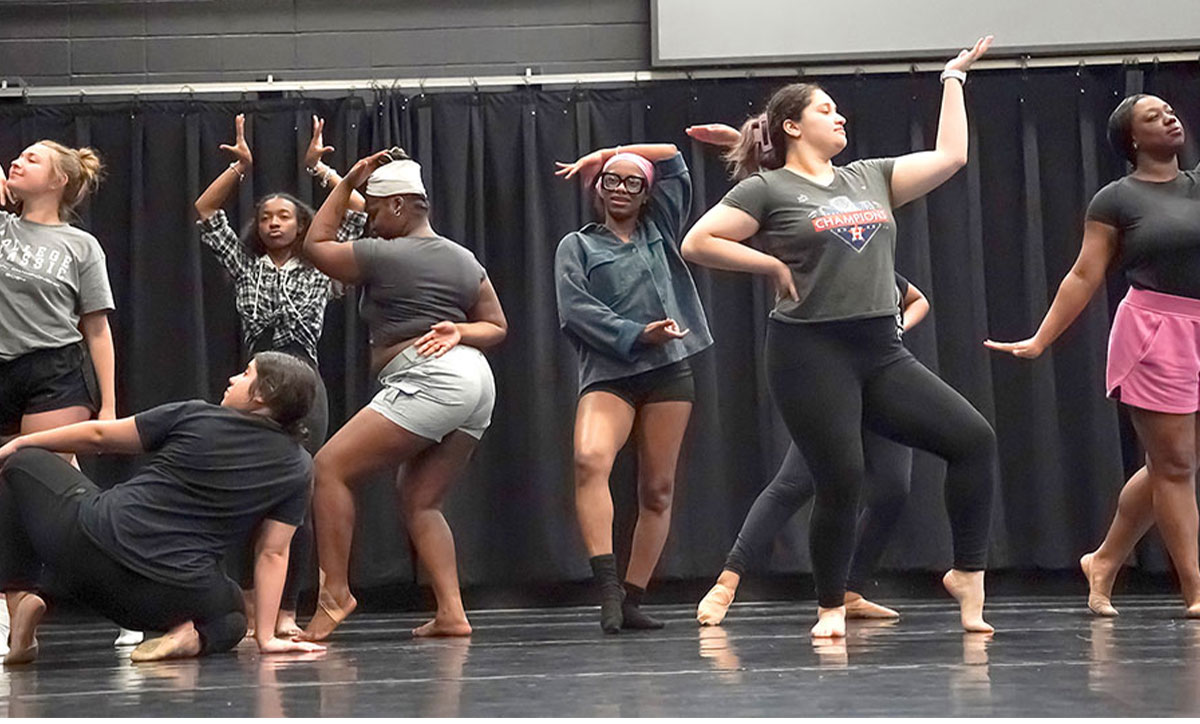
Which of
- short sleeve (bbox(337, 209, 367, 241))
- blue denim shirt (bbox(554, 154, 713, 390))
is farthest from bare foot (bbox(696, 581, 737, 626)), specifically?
short sleeve (bbox(337, 209, 367, 241))

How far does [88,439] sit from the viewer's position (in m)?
3.31

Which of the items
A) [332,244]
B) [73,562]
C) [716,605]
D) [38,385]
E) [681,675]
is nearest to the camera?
[681,675]

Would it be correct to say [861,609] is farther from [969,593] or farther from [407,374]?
[407,374]

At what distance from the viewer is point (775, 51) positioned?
555cm

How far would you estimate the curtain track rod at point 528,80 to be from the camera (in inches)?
219

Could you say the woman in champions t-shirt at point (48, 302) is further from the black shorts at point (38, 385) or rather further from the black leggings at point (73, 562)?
the black leggings at point (73, 562)

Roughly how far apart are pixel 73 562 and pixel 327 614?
2.46 ft

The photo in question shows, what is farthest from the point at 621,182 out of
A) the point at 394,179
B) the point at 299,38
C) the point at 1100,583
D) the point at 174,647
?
the point at 299,38

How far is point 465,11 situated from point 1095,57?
2385mm

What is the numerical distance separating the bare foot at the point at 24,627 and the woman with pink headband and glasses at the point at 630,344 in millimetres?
1311

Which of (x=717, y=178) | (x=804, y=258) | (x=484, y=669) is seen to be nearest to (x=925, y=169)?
(x=804, y=258)

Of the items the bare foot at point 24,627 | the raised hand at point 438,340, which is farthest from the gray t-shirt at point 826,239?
the bare foot at point 24,627

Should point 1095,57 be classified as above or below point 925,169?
above

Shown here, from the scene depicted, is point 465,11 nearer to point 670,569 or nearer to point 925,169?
point 670,569
